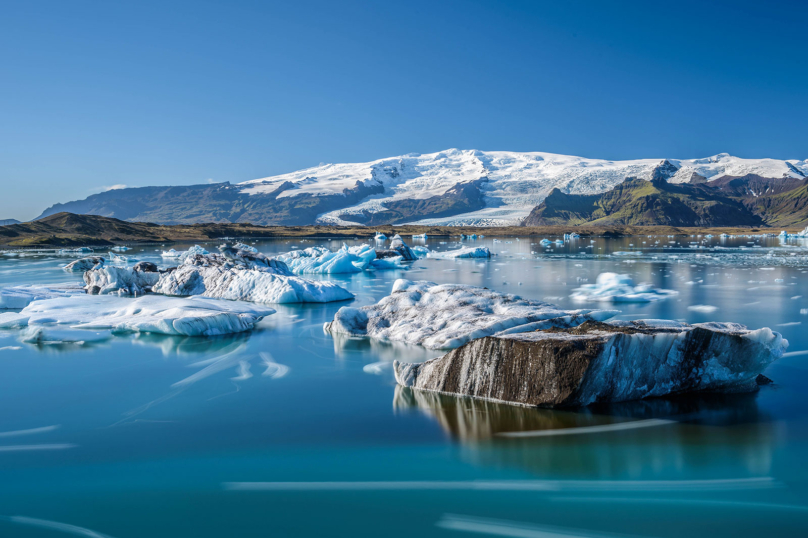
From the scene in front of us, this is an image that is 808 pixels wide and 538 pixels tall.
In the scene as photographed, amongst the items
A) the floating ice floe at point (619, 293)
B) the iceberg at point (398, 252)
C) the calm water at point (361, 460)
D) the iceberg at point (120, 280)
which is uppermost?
the iceberg at point (398, 252)

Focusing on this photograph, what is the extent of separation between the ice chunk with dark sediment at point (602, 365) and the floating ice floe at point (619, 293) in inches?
313

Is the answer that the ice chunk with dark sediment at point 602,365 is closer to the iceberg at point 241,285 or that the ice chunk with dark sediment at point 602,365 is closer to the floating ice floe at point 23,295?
the iceberg at point 241,285

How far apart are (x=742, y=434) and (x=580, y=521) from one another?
227 cm

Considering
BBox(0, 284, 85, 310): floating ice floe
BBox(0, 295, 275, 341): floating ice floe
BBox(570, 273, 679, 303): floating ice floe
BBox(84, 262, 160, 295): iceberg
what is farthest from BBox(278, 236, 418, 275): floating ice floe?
BBox(0, 295, 275, 341): floating ice floe

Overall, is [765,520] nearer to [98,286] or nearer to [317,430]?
[317,430]

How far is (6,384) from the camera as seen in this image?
22.3 ft

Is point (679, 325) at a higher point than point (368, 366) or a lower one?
higher

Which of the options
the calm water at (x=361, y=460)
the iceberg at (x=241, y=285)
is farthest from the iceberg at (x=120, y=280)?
the calm water at (x=361, y=460)

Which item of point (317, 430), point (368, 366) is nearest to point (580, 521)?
point (317, 430)

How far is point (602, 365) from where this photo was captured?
5.28 metres

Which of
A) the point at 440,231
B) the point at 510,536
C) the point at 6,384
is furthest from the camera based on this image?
the point at 440,231

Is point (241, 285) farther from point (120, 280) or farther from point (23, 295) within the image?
point (23, 295)

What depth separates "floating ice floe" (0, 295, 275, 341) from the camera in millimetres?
9336

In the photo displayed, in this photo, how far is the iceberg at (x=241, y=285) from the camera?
13.8 meters
